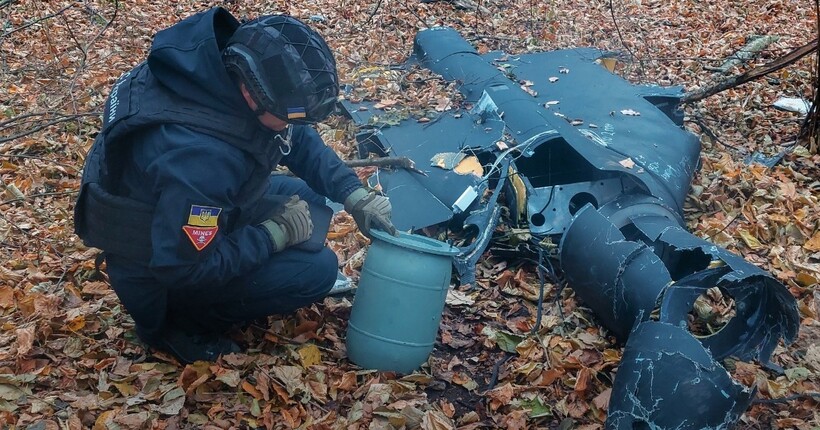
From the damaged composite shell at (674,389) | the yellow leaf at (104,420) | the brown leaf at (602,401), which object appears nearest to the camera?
the damaged composite shell at (674,389)

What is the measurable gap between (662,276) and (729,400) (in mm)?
671

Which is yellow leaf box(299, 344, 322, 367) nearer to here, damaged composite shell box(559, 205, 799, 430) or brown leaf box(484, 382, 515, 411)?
brown leaf box(484, 382, 515, 411)

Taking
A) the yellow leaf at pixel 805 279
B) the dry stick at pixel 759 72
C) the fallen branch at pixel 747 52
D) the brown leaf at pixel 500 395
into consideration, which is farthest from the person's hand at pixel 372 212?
the fallen branch at pixel 747 52

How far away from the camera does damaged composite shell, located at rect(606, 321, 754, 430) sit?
2.64 meters

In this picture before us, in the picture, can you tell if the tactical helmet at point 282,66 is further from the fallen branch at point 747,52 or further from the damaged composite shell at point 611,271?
the fallen branch at point 747,52

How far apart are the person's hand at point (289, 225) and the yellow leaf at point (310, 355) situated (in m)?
0.52

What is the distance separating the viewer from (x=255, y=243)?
3107 millimetres

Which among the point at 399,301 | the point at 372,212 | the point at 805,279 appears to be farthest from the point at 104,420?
the point at 805,279

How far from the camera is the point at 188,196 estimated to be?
103 inches

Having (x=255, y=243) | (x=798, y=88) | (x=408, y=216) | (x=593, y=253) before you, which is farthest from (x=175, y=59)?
(x=798, y=88)

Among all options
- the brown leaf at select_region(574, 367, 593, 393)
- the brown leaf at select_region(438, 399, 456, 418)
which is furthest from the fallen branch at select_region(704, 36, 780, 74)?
the brown leaf at select_region(438, 399, 456, 418)

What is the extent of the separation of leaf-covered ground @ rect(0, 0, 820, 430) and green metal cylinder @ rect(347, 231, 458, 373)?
0.12 m

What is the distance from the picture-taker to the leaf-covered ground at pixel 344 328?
10.3 ft

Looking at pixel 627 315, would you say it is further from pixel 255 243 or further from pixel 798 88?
pixel 798 88
